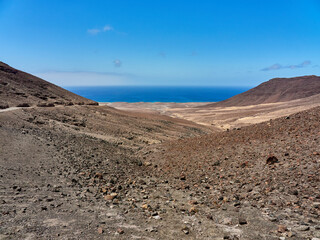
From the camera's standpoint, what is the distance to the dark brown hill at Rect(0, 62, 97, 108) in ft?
70.3

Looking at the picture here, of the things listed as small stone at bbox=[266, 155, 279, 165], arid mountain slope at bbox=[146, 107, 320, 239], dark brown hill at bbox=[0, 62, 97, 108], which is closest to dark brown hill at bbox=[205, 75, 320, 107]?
dark brown hill at bbox=[0, 62, 97, 108]

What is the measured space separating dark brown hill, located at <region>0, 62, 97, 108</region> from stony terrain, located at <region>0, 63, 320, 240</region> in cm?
1249

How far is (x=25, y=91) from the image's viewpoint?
24641 millimetres

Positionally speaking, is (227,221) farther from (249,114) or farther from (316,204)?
(249,114)

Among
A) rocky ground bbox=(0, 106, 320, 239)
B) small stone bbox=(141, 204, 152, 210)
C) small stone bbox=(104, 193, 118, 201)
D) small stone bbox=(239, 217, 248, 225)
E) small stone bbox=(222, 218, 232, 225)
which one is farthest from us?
small stone bbox=(104, 193, 118, 201)

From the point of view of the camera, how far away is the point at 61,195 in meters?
6.16

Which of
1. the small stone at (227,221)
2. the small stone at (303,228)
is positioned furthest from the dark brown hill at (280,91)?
the small stone at (303,228)

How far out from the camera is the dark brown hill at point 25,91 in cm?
2144

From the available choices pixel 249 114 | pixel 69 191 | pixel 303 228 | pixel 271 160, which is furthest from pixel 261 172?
pixel 249 114

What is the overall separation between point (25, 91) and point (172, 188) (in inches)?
923

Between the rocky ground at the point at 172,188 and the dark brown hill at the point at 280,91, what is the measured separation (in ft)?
246

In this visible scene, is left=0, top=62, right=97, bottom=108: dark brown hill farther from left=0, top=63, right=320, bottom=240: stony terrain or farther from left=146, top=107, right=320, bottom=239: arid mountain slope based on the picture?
left=146, top=107, right=320, bottom=239: arid mountain slope

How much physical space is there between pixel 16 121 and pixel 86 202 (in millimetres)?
10858

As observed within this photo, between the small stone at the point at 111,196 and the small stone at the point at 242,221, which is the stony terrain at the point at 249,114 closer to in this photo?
the small stone at the point at 111,196
